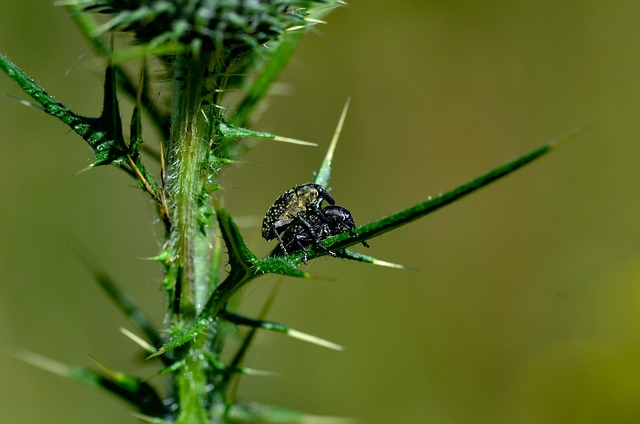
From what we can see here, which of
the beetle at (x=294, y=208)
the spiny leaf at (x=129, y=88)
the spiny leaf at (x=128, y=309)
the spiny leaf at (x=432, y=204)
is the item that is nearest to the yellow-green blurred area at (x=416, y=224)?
the spiny leaf at (x=128, y=309)

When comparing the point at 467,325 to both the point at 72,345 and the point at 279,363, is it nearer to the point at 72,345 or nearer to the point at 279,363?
the point at 279,363

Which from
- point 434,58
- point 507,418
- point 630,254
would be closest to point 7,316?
point 507,418

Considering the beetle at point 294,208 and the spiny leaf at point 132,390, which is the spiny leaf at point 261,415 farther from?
the beetle at point 294,208

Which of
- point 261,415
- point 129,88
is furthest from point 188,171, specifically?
point 261,415

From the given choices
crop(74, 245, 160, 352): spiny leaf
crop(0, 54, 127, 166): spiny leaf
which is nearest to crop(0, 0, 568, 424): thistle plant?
crop(0, 54, 127, 166): spiny leaf

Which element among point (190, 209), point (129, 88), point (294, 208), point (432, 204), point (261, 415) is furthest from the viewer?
point (129, 88)

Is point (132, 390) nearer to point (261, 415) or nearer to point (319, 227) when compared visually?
point (261, 415)
